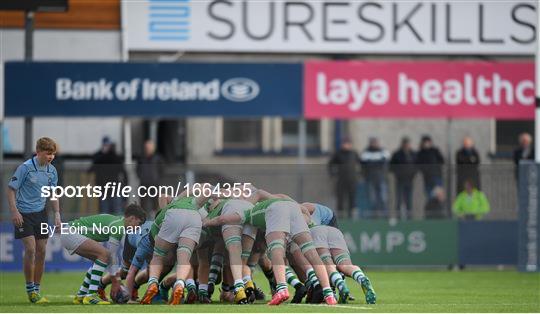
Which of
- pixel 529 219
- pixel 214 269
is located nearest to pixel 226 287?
pixel 214 269

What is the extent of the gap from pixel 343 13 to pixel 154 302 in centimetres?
1192

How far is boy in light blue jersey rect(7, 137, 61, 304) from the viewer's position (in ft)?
58.9

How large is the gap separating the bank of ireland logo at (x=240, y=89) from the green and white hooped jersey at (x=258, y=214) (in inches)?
395

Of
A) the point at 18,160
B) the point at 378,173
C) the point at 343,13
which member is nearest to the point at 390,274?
the point at 378,173

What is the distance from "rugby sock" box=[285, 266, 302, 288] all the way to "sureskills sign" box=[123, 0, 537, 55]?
11.0 m

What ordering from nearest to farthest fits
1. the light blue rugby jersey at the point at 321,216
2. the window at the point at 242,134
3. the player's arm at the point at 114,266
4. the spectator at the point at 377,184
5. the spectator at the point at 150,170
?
the player's arm at the point at 114,266, the light blue rugby jersey at the point at 321,216, the spectator at the point at 150,170, the spectator at the point at 377,184, the window at the point at 242,134

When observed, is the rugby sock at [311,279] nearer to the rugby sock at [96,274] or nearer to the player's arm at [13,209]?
the rugby sock at [96,274]

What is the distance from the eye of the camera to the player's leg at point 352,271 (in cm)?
1742

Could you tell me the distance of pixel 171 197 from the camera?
732 inches

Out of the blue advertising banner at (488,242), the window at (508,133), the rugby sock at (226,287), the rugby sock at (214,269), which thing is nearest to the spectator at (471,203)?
the blue advertising banner at (488,242)

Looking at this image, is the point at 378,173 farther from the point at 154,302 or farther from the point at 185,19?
the point at 154,302

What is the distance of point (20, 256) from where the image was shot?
2703 centimetres

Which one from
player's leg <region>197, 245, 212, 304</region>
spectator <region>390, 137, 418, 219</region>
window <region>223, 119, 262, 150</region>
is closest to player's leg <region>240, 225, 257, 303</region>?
player's leg <region>197, 245, 212, 304</region>

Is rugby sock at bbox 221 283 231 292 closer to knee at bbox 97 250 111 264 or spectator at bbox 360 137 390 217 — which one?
knee at bbox 97 250 111 264
